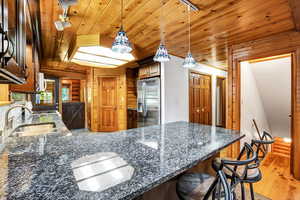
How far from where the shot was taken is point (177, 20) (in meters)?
2.03

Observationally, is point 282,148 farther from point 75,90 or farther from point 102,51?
point 75,90

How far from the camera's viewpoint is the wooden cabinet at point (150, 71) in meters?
3.62

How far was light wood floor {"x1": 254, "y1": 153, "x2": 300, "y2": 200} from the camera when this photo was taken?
6.68 ft

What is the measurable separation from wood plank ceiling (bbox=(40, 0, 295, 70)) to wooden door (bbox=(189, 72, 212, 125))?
60.5 inches

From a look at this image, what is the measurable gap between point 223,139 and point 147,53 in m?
2.82

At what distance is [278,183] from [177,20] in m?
2.91

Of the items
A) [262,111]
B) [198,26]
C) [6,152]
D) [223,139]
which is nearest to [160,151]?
[223,139]

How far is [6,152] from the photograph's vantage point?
39.4 inches

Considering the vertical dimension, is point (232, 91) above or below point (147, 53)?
below

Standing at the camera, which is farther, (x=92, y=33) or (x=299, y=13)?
(x=92, y=33)

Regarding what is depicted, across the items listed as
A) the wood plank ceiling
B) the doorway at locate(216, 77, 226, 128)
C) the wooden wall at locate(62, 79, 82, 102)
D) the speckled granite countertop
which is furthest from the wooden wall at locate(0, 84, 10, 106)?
the wooden wall at locate(62, 79, 82, 102)

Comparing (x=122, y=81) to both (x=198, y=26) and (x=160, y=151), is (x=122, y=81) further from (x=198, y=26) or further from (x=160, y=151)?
(x=160, y=151)

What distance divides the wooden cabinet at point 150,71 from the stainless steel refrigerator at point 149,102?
14 centimetres

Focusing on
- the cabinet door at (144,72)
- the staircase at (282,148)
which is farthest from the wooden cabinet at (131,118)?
the staircase at (282,148)
